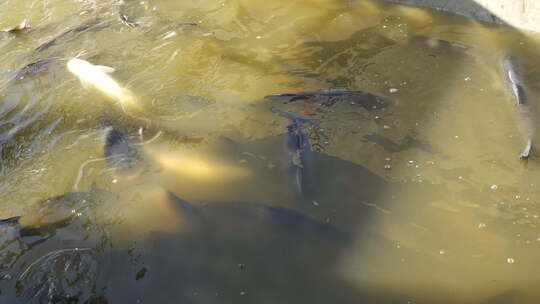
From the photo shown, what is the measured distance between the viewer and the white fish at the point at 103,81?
Result: 14.0 feet

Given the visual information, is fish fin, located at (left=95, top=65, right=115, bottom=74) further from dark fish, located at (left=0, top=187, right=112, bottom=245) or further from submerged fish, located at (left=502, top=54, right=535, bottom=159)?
submerged fish, located at (left=502, top=54, right=535, bottom=159)

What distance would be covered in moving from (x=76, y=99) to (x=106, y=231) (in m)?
1.87

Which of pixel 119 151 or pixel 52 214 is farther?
pixel 119 151

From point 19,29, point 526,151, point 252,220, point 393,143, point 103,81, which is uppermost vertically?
point 526,151

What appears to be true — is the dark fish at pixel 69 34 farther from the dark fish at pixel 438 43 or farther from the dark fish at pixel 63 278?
the dark fish at pixel 438 43

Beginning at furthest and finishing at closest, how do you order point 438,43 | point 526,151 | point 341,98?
point 438,43
point 341,98
point 526,151

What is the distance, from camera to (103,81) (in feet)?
14.9

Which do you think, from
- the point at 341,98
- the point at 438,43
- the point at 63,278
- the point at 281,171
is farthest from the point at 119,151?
the point at 438,43

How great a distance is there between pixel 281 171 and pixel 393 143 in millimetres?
811

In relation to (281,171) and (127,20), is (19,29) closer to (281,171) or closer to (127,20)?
(127,20)

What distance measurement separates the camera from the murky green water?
2598 millimetres

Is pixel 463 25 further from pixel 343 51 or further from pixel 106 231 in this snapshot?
pixel 106 231

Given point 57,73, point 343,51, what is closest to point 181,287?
point 343,51

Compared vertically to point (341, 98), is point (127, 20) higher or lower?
lower
